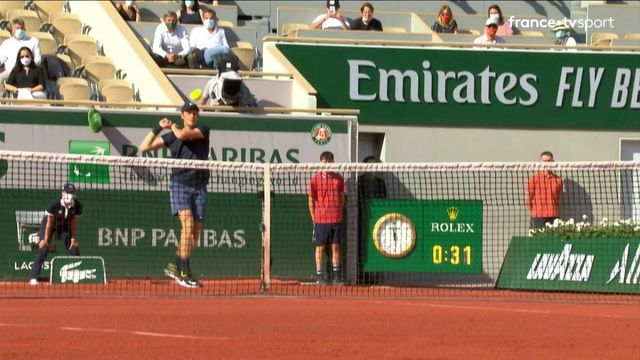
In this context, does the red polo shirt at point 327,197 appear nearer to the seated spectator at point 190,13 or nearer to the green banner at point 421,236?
the green banner at point 421,236

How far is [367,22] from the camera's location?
23297mm

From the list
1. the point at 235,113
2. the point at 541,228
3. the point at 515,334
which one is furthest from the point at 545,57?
the point at 515,334

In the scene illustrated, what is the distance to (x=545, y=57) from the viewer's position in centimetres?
2270

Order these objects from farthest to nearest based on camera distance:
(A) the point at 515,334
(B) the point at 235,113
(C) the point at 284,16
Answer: (C) the point at 284,16, (B) the point at 235,113, (A) the point at 515,334

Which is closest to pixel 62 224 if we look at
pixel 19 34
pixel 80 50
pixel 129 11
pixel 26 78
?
pixel 26 78

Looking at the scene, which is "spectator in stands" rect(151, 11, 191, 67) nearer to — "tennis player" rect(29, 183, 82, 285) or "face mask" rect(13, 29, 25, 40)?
"face mask" rect(13, 29, 25, 40)

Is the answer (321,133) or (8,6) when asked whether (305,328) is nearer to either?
(321,133)

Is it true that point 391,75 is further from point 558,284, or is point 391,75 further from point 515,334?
point 515,334

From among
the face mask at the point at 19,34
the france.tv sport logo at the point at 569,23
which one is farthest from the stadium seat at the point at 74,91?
the france.tv sport logo at the point at 569,23

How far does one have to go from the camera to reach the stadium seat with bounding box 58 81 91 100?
2070cm

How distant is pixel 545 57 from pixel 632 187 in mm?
3118

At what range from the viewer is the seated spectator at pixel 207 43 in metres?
21.7

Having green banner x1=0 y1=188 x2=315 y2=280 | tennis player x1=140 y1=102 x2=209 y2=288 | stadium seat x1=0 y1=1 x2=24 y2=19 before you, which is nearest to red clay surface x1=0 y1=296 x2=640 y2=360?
tennis player x1=140 y1=102 x2=209 y2=288

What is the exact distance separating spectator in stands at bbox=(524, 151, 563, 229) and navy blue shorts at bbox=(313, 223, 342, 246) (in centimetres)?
286
